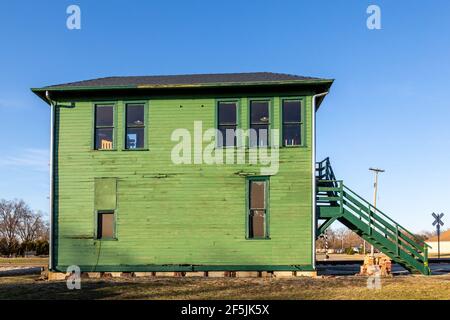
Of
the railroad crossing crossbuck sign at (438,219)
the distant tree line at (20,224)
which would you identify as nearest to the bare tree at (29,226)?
the distant tree line at (20,224)

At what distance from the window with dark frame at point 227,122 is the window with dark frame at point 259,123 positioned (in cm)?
64

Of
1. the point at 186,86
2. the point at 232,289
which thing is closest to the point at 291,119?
the point at 186,86

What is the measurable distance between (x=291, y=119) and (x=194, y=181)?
4.28m

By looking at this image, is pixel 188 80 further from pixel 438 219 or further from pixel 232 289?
pixel 438 219

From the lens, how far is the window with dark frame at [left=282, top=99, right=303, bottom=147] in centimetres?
1872

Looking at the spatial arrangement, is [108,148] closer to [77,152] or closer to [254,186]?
[77,152]

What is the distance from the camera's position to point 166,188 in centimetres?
1869

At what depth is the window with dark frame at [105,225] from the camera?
61.7 ft

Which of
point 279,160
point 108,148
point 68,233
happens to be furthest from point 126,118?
point 279,160

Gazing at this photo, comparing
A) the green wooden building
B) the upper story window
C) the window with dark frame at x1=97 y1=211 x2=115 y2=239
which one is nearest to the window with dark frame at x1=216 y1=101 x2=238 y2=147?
the green wooden building

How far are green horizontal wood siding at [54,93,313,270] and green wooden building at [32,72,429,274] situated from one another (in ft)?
0.12

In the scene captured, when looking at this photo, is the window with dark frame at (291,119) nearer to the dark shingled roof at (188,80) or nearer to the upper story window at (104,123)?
the dark shingled roof at (188,80)
